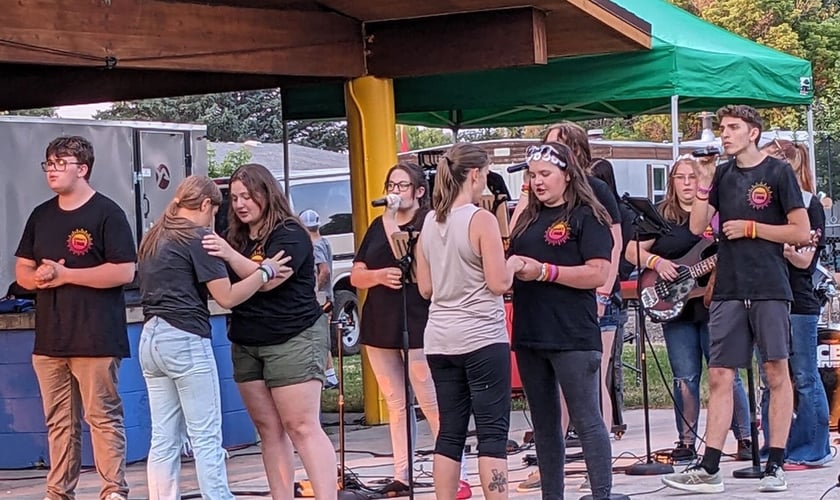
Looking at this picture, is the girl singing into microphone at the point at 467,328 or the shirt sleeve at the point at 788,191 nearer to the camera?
the girl singing into microphone at the point at 467,328

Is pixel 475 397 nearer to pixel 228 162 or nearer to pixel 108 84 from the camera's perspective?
pixel 108 84

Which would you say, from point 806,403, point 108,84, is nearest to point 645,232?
point 806,403

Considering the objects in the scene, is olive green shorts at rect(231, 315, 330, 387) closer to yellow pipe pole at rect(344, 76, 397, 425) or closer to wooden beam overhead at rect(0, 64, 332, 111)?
yellow pipe pole at rect(344, 76, 397, 425)

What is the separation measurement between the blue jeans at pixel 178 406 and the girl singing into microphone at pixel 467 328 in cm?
104

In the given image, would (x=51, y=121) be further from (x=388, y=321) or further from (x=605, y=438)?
(x=605, y=438)

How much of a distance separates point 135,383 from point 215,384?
3.08m

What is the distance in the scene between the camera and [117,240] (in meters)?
6.70

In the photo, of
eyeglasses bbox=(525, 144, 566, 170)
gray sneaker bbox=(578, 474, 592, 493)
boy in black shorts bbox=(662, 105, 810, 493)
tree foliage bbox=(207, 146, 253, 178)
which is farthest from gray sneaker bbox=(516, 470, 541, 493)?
tree foliage bbox=(207, 146, 253, 178)

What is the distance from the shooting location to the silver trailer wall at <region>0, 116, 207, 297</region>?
1452 centimetres

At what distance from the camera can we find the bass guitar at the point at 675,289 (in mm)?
7965

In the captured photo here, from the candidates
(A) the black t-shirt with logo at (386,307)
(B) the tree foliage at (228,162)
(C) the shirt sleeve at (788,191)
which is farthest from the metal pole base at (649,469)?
(B) the tree foliage at (228,162)

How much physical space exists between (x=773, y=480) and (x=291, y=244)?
296cm

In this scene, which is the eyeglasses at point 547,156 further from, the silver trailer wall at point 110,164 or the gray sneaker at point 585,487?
the silver trailer wall at point 110,164

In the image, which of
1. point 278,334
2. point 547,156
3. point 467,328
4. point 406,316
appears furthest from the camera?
point 406,316
